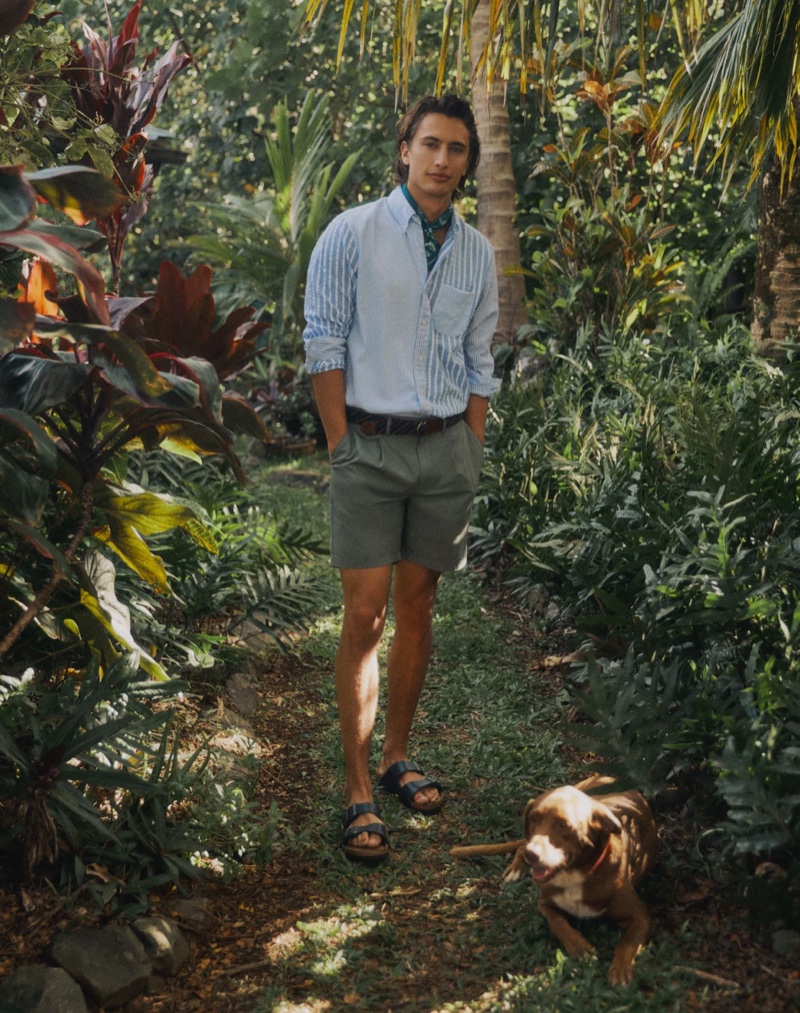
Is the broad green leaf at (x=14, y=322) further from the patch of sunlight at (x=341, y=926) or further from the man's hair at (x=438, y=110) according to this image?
the patch of sunlight at (x=341, y=926)

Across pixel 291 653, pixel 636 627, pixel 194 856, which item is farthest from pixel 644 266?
pixel 194 856

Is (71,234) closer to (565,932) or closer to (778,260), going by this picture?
(565,932)

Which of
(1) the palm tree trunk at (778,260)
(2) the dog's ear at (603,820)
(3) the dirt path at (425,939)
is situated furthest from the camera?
(1) the palm tree trunk at (778,260)

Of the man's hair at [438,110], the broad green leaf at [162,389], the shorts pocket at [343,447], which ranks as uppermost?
the man's hair at [438,110]

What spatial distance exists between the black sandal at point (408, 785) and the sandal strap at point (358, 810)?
0.66ft

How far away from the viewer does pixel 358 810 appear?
9.40 ft

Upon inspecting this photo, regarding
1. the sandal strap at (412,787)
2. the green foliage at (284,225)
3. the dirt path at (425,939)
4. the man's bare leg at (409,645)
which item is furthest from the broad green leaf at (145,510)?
the green foliage at (284,225)

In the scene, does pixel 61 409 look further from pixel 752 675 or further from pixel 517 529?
pixel 517 529

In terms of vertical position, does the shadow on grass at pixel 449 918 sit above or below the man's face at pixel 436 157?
below

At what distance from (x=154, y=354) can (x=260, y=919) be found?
1.41m

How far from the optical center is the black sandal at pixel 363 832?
2.78 metres

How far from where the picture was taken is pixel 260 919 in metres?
2.55

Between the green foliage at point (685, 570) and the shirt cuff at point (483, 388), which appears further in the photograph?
the shirt cuff at point (483, 388)

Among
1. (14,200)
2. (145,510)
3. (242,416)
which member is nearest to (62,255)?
(14,200)
